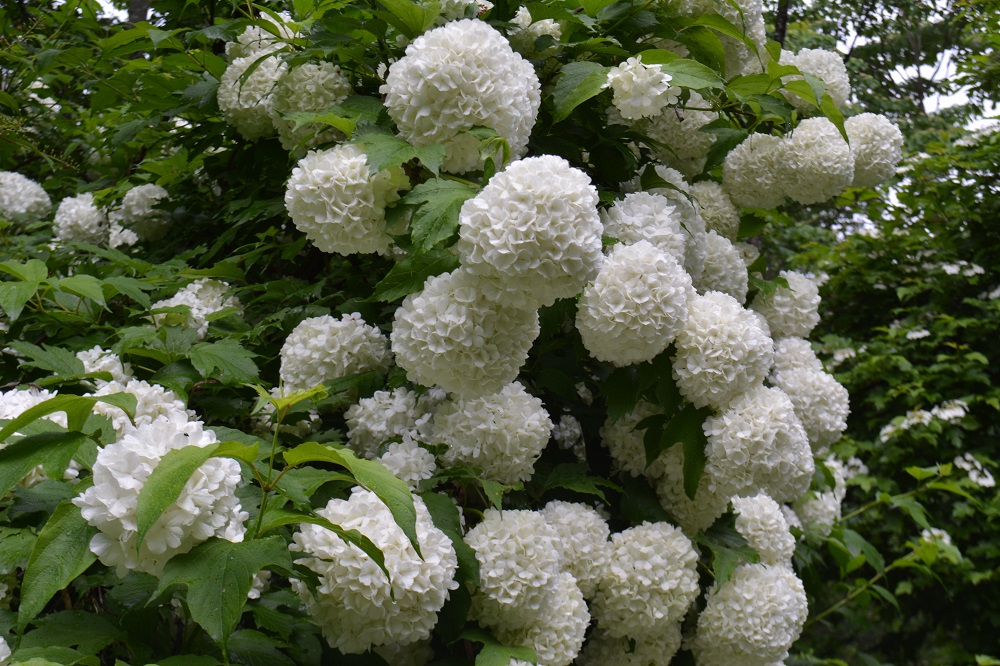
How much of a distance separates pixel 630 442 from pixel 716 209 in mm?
940

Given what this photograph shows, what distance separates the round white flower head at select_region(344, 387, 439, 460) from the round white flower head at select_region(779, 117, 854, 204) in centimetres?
145

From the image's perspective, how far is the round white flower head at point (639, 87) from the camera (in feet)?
7.16

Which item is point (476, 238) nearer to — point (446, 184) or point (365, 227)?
point (446, 184)

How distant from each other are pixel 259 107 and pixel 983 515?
4.99 m

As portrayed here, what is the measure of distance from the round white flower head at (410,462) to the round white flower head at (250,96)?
1188 millimetres

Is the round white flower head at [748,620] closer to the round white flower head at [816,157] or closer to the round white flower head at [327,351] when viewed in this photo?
the round white flower head at [327,351]

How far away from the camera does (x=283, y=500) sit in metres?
1.49

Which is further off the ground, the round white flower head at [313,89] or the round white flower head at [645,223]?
the round white flower head at [313,89]

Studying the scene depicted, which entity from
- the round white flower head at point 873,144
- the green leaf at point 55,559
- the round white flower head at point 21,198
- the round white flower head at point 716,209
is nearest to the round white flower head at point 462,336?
the green leaf at point 55,559

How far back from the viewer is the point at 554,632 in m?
1.97

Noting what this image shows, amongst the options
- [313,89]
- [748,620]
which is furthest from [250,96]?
[748,620]

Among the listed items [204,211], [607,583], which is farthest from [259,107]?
[607,583]

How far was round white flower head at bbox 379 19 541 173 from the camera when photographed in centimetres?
190

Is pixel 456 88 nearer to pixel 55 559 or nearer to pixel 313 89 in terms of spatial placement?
pixel 313 89
